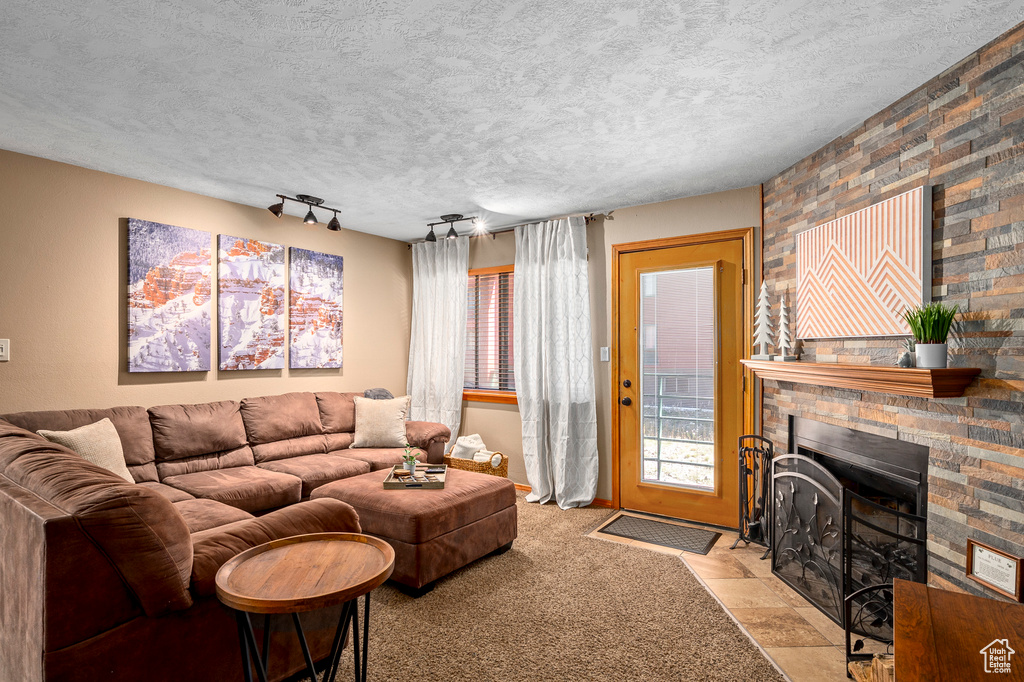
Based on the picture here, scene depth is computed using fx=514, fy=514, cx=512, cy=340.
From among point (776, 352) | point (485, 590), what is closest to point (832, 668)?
point (485, 590)

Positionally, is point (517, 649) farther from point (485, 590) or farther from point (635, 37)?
point (635, 37)

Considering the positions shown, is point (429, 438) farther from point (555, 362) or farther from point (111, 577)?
point (111, 577)

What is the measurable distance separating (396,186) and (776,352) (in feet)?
9.52

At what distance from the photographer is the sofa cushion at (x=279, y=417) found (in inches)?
157

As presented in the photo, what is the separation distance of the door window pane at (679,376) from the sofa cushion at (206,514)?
9.65 ft

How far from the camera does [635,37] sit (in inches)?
Answer: 76.4

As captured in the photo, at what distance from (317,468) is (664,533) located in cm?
256

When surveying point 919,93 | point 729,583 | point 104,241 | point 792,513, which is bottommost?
point 729,583

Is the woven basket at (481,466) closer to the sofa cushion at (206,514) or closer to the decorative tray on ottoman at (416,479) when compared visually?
the decorative tray on ottoman at (416,479)

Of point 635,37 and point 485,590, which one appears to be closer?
point 635,37

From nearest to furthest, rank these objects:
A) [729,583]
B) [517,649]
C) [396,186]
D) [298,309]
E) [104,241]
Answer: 1. [517,649]
2. [729,583]
3. [104,241]
4. [396,186]
5. [298,309]

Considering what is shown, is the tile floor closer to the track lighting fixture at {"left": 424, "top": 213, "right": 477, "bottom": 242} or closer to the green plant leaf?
the green plant leaf

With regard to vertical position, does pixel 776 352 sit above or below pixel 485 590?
above

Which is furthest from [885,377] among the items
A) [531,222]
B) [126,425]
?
[126,425]
